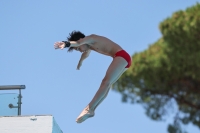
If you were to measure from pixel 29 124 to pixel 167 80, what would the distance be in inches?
452

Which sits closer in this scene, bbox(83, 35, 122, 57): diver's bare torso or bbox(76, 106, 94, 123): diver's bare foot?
bbox(76, 106, 94, 123): diver's bare foot

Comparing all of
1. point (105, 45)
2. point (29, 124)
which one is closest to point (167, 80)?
point (29, 124)

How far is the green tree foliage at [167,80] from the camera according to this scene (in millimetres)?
16641

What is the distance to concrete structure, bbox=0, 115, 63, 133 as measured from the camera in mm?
6961

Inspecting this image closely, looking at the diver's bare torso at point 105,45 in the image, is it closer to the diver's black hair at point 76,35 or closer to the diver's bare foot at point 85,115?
the diver's black hair at point 76,35

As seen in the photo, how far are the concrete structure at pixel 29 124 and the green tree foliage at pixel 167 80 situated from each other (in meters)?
9.42

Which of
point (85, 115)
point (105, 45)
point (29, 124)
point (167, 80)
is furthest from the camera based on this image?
point (167, 80)

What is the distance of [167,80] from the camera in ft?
59.3

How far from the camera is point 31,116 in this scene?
712cm

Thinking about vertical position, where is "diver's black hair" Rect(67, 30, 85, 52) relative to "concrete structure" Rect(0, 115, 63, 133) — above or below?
above

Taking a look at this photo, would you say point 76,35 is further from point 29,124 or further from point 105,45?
point 29,124

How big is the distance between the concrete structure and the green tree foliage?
942 centimetres

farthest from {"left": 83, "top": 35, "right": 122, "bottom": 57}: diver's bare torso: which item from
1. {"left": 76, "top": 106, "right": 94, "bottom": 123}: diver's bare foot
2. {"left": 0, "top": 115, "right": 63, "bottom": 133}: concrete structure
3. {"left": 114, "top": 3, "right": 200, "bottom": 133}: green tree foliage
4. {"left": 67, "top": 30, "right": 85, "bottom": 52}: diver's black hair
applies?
{"left": 114, "top": 3, "right": 200, "bottom": 133}: green tree foliage

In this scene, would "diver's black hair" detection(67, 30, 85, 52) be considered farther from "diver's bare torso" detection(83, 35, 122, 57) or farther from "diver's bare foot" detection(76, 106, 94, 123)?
"diver's bare foot" detection(76, 106, 94, 123)
